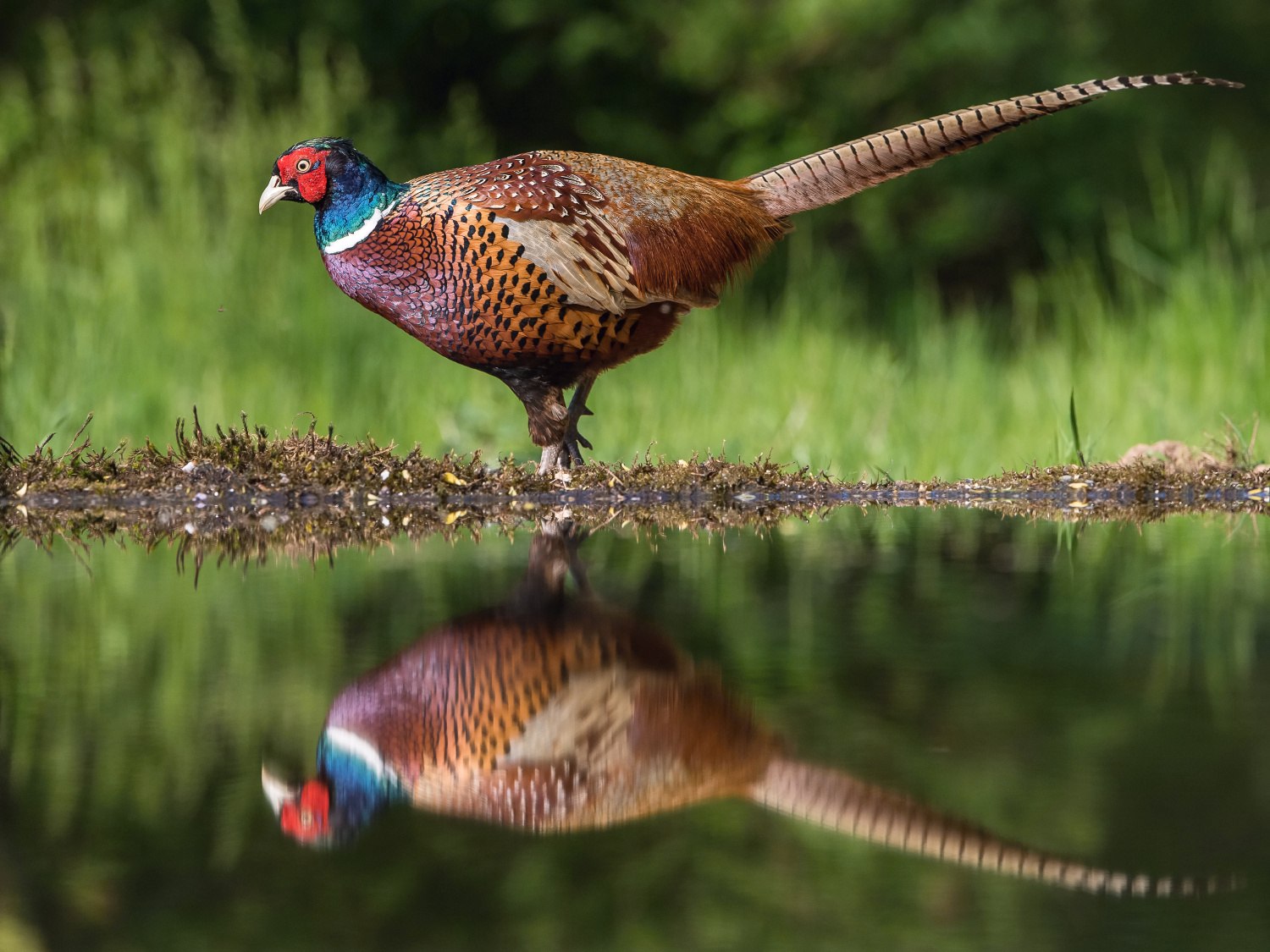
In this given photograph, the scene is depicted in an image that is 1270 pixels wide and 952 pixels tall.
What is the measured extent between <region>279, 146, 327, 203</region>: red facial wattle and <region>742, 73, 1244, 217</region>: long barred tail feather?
1762mm

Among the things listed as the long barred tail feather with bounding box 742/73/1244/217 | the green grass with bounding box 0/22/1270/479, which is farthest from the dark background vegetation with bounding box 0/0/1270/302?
the long barred tail feather with bounding box 742/73/1244/217

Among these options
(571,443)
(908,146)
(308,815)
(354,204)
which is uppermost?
(908,146)

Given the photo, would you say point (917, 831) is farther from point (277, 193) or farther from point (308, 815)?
point (277, 193)

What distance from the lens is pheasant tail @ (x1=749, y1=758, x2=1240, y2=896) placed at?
212 cm

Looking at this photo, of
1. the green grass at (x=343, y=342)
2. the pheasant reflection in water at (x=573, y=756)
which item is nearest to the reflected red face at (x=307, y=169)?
the green grass at (x=343, y=342)

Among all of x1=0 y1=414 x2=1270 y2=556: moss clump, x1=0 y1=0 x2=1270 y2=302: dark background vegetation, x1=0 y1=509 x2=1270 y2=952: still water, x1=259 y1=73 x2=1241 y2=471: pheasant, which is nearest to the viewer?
x1=0 y1=509 x2=1270 y2=952: still water

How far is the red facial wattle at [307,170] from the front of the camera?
6.06 meters

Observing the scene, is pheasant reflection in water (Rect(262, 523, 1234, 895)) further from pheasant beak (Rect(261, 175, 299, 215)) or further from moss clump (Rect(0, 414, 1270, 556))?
pheasant beak (Rect(261, 175, 299, 215))

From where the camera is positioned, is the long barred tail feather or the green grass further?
the green grass

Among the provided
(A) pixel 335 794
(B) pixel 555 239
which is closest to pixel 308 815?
(A) pixel 335 794

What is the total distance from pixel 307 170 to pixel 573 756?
3.86m

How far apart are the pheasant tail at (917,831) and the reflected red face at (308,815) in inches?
25.7

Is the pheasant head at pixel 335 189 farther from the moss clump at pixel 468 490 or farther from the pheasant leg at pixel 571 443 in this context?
the pheasant leg at pixel 571 443

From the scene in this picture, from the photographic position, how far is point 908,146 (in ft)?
20.4
